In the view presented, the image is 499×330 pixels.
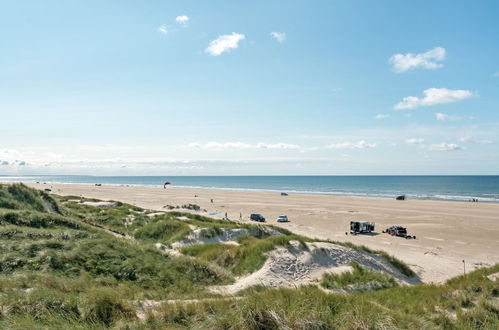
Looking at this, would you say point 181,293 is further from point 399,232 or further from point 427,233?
point 427,233

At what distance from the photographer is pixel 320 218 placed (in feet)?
164

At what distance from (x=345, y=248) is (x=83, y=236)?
15.5 meters

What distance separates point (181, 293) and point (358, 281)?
9.75 meters

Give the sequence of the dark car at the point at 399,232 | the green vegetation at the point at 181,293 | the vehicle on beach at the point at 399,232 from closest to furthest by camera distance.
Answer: the green vegetation at the point at 181,293
the vehicle on beach at the point at 399,232
the dark car at the point at 399,232

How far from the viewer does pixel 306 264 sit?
728 inches

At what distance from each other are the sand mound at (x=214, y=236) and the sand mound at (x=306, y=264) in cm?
642

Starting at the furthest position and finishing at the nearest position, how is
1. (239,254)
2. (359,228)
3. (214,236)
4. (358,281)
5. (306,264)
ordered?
(359,228) < (214,236) < (239,254) < (306,264) < (358,281)

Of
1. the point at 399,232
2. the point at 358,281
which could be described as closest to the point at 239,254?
the point at 358,281

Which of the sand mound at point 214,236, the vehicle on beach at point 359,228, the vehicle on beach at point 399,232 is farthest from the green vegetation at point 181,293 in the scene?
the vehicle on beach at point 359,228

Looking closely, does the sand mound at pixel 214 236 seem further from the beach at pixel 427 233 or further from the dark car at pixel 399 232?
the dark car at pixel 399 232

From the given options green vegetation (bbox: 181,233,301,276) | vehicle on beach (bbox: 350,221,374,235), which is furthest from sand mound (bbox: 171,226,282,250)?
vehicle on beach (bbox: 350,221,374,235)

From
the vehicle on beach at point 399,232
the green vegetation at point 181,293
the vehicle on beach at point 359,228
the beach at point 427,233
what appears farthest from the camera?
the vehicle on beach at point 359,228

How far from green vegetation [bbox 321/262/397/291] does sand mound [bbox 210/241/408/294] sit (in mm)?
693

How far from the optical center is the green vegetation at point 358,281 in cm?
1617
